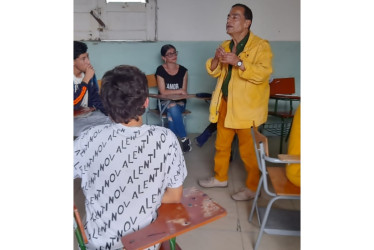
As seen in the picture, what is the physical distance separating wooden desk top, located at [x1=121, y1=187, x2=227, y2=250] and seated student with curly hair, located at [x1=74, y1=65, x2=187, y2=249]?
0.28 ft

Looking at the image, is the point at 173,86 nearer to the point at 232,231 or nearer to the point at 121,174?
the point at 232,231

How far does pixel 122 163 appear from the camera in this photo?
41.9 inches

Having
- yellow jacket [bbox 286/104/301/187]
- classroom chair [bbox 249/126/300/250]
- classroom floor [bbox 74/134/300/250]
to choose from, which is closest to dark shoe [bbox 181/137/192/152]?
classroom floor [bbox 74/134/300/250]

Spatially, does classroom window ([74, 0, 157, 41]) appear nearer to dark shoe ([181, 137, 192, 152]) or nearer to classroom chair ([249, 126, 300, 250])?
dark shoe ([181, 137, 192, 152])

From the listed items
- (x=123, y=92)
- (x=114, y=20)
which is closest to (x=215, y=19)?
(x=114, y=20)

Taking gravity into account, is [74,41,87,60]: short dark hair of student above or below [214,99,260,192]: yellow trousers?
above

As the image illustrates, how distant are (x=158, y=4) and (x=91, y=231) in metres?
3.85

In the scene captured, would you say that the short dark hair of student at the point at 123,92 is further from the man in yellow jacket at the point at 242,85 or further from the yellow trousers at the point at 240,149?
the yellow trousers at the point at 240,149

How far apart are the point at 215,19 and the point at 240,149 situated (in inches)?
100

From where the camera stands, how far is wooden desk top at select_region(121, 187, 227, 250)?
957 millimetres

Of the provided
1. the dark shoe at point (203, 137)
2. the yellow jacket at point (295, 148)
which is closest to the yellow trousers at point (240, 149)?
the yellow jacket at point (295, 148)
